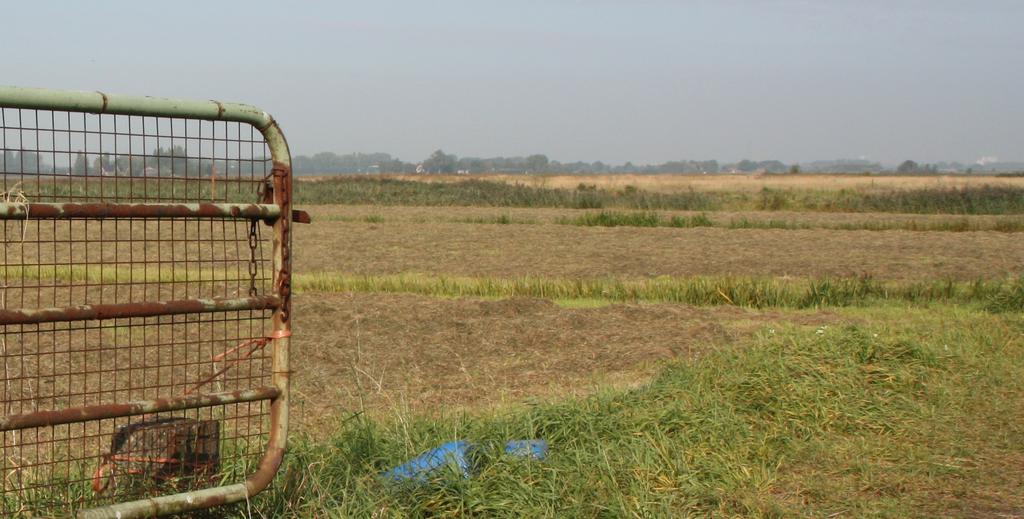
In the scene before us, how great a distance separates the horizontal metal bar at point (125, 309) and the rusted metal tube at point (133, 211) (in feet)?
1.03

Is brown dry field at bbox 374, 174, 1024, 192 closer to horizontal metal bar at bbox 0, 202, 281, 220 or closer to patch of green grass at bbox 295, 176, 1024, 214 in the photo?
patch of green grass at bbox 295, 176, 1024, 214

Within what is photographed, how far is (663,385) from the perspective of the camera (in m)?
6.44

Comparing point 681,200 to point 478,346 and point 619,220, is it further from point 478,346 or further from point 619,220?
point 478,346

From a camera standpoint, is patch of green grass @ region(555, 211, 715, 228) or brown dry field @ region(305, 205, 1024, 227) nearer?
patch of green grass @ region(555, 211, 715, 228)

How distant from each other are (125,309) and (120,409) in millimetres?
358

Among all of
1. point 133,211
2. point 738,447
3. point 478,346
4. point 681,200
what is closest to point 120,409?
point 133,211

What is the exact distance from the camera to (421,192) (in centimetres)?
4916

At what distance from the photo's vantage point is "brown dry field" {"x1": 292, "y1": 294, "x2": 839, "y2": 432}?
781 centimetres

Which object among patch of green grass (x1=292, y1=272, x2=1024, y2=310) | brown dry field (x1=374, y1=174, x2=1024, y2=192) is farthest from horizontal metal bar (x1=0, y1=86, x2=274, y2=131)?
brown dry field (x1=374, y1=174, x2=1024, y2=192)

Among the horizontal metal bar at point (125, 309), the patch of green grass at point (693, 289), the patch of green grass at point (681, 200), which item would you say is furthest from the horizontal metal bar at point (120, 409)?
the patch of green grass at point (681, 200)

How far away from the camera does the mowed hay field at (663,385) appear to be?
175 inches

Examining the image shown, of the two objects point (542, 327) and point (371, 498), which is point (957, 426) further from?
point (542, 327)

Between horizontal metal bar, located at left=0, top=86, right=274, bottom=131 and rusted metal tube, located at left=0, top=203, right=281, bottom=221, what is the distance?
0.33m

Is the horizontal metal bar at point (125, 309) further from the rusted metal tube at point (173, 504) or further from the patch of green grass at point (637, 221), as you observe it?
the patch of green grass at point (637, 221)
